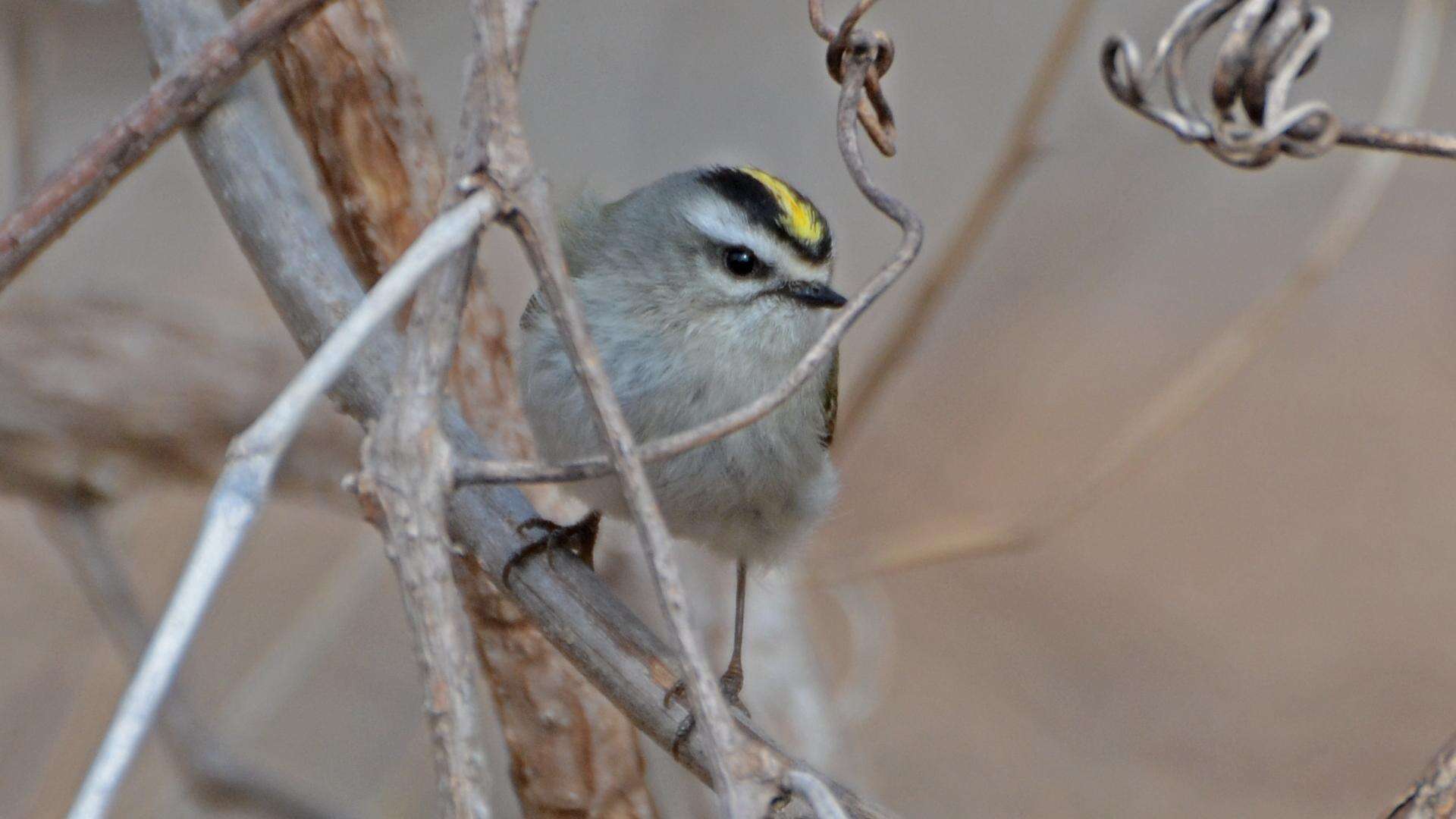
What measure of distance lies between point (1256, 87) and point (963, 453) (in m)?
7.08

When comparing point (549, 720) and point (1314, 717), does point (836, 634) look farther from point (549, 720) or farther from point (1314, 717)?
point (549, 720)

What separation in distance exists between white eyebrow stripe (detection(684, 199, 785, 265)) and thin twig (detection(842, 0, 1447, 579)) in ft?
4.31

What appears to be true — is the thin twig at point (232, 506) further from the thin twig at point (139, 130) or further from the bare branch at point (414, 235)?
the bare branch at point (414, 235)

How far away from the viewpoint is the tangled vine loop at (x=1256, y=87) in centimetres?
156

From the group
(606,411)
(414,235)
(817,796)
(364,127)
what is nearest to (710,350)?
(414,235)

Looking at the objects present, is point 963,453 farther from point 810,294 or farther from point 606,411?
point 606,411

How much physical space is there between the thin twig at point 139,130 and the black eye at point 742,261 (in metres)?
0.91

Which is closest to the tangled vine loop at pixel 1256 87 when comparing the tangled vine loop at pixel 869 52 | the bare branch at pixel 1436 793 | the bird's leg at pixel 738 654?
the tangled vine loop at pixel 869 52

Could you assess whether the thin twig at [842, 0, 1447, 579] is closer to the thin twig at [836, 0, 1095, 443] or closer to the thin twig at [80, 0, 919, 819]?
the thin twig at [836, 0, 1095, 443]

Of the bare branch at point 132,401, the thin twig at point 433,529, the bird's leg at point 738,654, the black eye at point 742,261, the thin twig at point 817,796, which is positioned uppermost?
the bare branch at point 132,401

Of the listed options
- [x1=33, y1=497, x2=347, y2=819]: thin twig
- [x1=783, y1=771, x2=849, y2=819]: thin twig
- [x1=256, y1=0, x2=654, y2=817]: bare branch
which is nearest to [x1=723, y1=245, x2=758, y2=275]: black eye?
[x1=256, y1=0, x2=654, y2=817]: bare branch

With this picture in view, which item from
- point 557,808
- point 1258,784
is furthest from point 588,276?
point 1258,784

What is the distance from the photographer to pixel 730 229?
2.50 meters

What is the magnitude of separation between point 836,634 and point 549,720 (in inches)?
158
